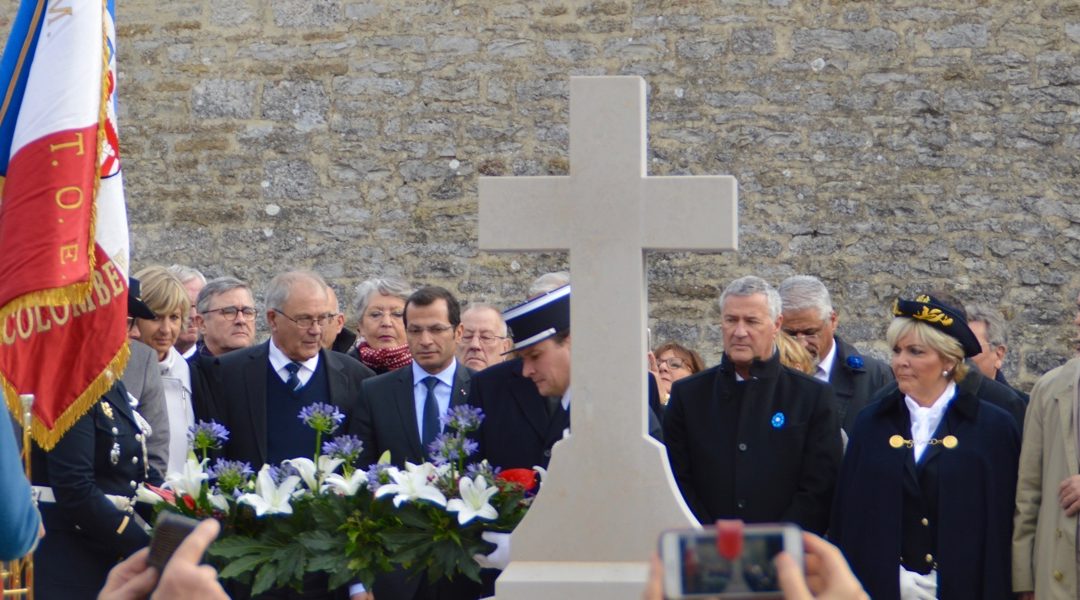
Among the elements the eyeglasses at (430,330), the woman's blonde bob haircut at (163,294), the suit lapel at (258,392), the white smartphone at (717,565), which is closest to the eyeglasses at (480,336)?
the eyeglasses at (430,330)

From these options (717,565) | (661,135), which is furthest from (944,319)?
(661,135)

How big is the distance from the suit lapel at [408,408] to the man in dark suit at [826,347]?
2107 millimetres

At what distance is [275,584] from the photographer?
15.4ft

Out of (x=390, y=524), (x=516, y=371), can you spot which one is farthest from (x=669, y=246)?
(x=516, y=371)

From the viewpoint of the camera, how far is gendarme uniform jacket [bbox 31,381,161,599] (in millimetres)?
5090

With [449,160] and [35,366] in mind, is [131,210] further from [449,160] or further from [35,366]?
[35,366]

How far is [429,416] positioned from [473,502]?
66.7 inches

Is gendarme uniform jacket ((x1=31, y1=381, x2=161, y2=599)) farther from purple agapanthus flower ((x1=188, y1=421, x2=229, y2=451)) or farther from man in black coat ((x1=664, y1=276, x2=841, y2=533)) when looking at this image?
man in black coat ((x1=664, y1=276, x2=841, y2=533))

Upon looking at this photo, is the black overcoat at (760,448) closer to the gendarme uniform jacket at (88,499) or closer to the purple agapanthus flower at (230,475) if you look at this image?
the purple agapanthus flower at (230,475)

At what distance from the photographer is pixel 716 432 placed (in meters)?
5.62

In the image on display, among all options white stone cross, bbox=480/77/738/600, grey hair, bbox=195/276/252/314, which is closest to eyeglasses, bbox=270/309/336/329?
grey hair, bbox=195/276/252/314

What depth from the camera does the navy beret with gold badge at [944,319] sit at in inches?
212

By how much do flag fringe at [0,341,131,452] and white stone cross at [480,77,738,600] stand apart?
206 cm

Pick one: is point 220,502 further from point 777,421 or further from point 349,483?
point 777,421
